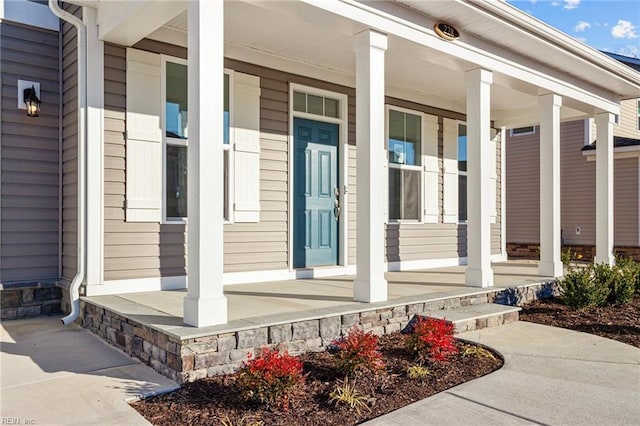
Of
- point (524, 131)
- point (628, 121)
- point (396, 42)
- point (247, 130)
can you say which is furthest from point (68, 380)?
point (628, 121)

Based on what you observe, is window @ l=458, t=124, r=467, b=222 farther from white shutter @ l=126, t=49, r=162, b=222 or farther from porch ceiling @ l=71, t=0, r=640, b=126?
white shutter @ l=126, t=49, r=162, b=222

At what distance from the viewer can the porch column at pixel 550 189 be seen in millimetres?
6441

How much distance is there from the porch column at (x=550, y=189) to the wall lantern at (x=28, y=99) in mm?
5816

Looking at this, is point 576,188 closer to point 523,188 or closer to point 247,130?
point 523,188

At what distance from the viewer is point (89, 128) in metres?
4.43

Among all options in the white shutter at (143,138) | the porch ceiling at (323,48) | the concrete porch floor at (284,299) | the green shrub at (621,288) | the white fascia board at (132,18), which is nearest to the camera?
the concrete porch floor at (284,299)

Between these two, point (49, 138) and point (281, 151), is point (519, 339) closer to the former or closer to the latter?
point (281, 151)

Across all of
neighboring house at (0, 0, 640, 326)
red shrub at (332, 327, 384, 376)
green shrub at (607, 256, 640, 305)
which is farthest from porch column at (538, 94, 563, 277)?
red shrub at (332, 327, 384, 376)

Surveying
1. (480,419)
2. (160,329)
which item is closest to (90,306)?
(160,329)

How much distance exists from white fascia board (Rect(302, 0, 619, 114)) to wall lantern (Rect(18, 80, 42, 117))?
2712 millimetres

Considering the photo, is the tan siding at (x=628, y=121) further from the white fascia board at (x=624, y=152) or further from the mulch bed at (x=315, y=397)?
the mulch bed at (x=315, y=397)

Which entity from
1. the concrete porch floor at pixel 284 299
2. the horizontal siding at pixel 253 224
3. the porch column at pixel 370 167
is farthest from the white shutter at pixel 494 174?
the porch column at pixel 370 167

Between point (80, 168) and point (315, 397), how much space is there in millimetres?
2962

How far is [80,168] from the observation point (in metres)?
4.44
